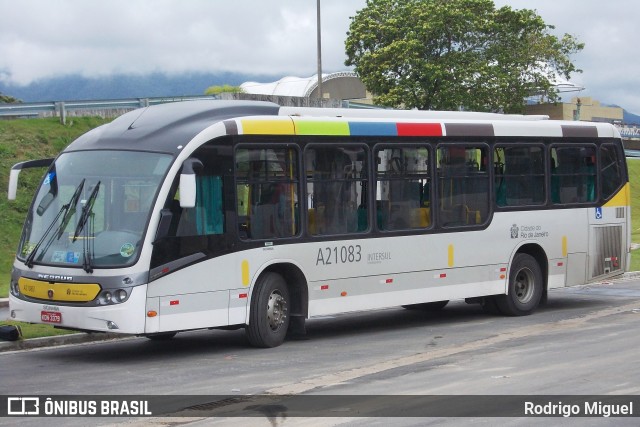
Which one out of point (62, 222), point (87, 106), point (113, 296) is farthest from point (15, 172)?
point (87, 106)

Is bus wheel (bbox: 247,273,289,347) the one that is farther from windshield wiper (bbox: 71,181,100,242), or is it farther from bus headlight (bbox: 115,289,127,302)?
windshield wiper (bbox: 71,181,100,242)

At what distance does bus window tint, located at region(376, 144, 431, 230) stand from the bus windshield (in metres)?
3.85

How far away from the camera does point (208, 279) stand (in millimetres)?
13789

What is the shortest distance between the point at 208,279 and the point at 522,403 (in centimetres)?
489

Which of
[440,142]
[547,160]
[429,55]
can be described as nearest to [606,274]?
[547,160]

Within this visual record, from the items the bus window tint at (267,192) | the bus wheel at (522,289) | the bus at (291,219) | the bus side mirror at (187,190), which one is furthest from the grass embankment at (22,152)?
the bus side mirror at (187,190)

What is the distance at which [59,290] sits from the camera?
13289 mm

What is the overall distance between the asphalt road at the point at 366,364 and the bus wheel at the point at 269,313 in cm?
20

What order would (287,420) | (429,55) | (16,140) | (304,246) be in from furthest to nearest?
(429,55)
(16,140)
(304,246)
(287,420)

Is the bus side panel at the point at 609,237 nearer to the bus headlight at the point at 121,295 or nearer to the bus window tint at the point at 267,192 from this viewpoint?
the bus window tint at the point at 267,192

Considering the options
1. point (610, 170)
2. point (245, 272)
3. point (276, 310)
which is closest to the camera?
point (245, 272)

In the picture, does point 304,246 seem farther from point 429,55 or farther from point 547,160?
point 429,55

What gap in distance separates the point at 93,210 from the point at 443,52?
46030mm

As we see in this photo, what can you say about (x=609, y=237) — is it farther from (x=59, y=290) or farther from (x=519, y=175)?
(x=59, y=290)
